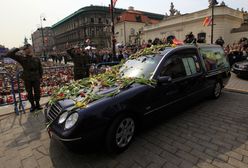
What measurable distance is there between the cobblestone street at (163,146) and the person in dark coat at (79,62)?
8.57ft

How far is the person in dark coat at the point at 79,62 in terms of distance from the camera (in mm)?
6616

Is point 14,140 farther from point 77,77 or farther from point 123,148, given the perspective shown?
point 77,77

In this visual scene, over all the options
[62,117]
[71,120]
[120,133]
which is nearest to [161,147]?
[120,133]

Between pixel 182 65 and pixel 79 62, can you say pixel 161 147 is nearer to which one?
pixel 182 65

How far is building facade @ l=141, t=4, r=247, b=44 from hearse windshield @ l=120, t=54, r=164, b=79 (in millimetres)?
28871

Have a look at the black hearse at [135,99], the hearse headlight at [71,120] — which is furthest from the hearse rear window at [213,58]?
the hearse headlight at [71,120]

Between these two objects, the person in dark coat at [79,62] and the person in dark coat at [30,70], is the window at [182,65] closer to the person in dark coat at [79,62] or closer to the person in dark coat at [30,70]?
the person in dark coat at [30,70]

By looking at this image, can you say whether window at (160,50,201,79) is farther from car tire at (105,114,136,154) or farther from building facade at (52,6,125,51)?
building facade at (52,6,125,51)

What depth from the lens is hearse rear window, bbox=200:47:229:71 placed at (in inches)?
204

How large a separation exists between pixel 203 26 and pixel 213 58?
27.5 m

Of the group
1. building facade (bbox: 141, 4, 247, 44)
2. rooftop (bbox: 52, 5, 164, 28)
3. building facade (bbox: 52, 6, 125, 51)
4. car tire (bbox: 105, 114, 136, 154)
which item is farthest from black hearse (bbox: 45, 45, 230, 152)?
rooftop (bbox: 52, 5, 164, 28)

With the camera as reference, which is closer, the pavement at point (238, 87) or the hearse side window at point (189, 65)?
the hearse side window at point (189, 65)

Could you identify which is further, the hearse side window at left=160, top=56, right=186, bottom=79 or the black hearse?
the hearse side window at left=160, top=56, right=186, bottom=79

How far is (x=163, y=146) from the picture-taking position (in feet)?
10.7
